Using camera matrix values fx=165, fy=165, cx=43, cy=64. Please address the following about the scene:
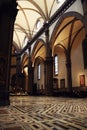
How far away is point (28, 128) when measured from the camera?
223cm

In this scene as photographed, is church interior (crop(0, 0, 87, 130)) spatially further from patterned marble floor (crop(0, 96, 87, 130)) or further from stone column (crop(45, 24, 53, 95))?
patterned marble floor (crop(0, 96, 87, 130))

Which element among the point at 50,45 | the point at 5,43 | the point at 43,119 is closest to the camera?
the point at 43,119

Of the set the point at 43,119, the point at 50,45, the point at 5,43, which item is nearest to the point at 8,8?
the point at 5,43

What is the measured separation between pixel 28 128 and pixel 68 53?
17.8 meters

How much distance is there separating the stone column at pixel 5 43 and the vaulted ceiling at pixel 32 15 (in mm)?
9975

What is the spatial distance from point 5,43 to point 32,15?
15475 mm

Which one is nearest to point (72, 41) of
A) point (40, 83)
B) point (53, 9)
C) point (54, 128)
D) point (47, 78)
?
point (53, 9)

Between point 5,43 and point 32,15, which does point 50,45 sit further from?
point 5,43

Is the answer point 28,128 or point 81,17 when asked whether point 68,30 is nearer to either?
point 81,17

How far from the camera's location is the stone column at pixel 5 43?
18.8 feet

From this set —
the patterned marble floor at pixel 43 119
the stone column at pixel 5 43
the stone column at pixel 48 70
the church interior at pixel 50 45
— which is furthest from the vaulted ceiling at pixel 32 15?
the patterned marble floor at pixel 43 119

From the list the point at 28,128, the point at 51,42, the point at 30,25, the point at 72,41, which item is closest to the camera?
the point at 28,128

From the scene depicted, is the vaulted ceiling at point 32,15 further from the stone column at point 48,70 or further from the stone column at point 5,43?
the stone column at point 5,43

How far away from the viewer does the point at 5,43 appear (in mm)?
6039
